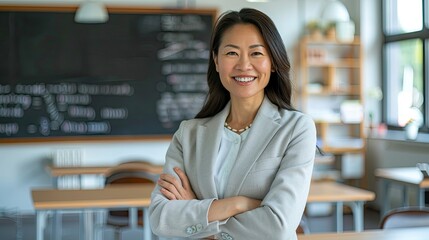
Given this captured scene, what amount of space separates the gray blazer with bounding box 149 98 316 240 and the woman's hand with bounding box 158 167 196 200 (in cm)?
3

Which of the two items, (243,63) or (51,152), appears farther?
(51,152)

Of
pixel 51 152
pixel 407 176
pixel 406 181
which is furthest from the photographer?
pixel 51 152

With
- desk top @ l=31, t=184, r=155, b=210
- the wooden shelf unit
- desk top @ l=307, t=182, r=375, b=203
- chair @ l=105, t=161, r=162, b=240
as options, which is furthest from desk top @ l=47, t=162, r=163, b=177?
the wooden shelf unit

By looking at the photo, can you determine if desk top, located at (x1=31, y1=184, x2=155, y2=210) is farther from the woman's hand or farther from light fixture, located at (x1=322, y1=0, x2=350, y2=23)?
light fixture, located at (x1=322, y1=0, x2=350, y2=23)

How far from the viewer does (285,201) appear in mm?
1964

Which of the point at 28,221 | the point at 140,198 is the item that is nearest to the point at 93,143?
the point at 28,221

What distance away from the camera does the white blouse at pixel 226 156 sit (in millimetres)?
1993

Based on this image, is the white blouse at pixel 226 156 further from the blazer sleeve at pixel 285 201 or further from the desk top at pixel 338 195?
the desk top at pixel 338 195

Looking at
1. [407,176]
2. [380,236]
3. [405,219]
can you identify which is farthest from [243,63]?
[407,176]

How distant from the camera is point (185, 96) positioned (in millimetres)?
8453

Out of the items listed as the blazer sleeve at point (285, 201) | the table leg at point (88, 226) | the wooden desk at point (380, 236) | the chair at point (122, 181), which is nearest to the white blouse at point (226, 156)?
the blazer sleeve at point (285, 201)

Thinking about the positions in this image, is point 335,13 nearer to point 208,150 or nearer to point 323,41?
point 323,41

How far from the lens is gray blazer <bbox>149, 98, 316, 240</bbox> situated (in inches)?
77.3

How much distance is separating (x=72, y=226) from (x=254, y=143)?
6072 mm
